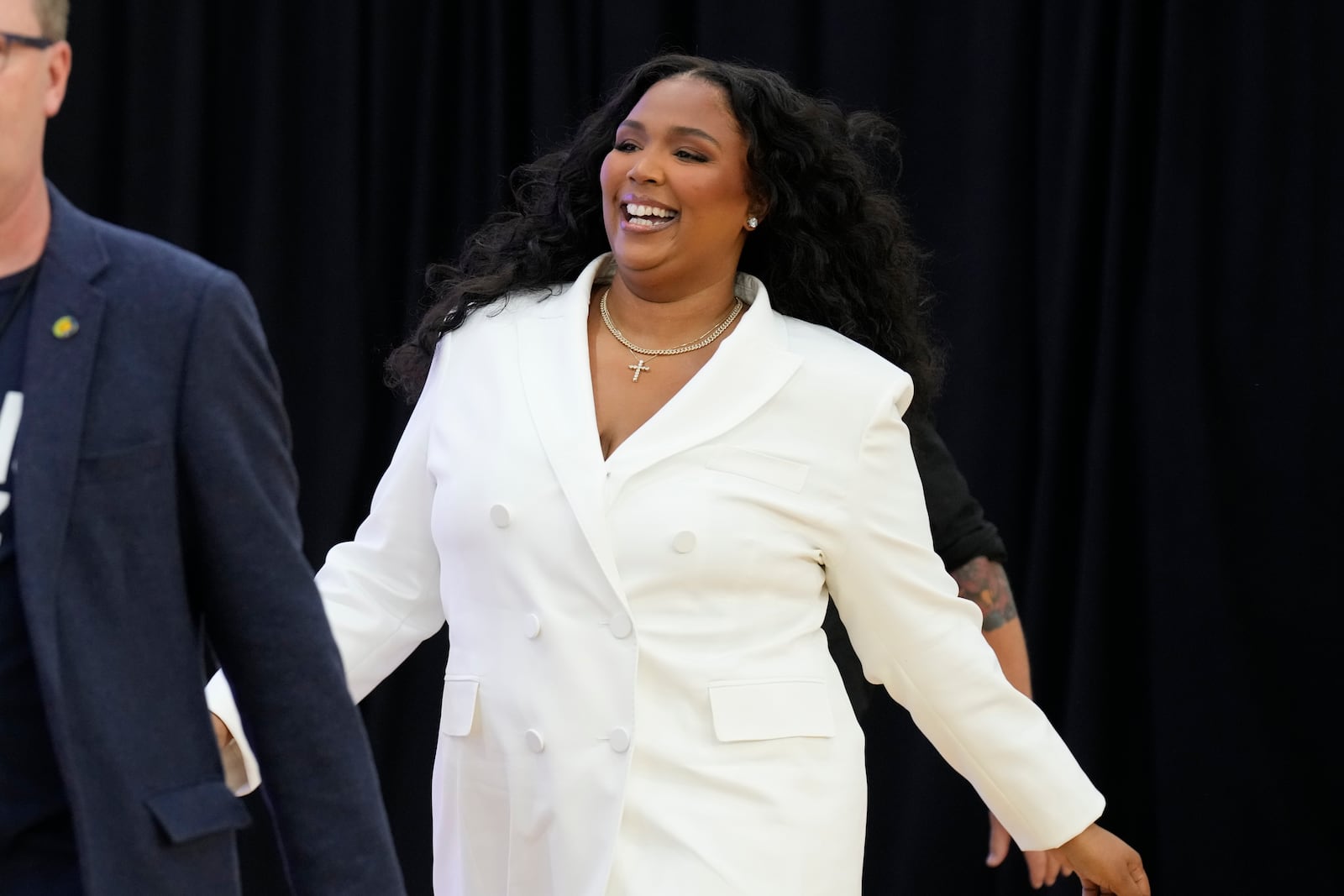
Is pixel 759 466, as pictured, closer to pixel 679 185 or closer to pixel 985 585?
pixel 679 185

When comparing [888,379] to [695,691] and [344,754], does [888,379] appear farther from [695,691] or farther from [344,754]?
[344,754]

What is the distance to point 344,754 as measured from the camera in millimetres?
1442

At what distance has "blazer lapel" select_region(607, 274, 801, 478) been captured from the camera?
2475 mm

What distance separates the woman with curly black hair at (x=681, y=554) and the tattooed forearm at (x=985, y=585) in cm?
45

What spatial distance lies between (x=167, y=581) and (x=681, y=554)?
1.10 metres

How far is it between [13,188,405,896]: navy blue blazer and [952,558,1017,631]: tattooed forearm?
180 centimetres

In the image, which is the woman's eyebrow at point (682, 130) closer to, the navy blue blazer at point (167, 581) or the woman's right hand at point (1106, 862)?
the woman's right hand at point (1106, 862)

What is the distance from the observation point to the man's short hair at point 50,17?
1345mm

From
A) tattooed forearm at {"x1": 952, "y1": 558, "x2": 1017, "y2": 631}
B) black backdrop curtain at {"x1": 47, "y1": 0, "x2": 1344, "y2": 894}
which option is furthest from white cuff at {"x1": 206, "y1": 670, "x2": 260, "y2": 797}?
black backdrop curtain at {"x1": 47, "y1": 0, "x2": 1344, "y2": 894}

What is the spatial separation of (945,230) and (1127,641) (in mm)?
959

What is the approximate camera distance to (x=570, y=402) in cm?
253

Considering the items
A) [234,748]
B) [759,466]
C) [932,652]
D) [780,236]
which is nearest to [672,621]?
[759,466]

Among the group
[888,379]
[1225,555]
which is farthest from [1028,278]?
[888,379]

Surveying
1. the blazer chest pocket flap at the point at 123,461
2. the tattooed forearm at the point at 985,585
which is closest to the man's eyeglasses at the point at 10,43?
the blazer chest pocket flap at the point at 123,461
